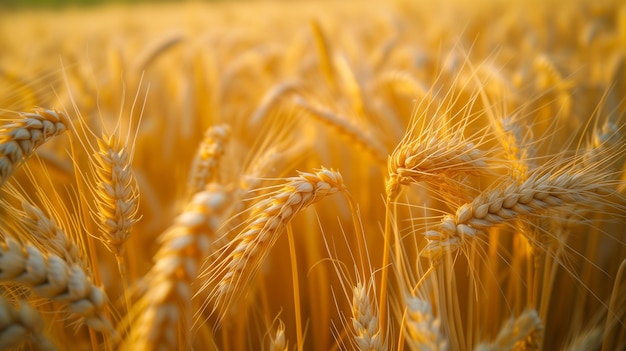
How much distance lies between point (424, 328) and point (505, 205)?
275 millimetres

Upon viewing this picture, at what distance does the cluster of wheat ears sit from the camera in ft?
2.14

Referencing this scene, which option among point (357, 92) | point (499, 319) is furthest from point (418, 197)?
point (357, 92)

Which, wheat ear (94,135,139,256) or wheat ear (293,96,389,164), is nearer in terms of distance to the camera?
wheat ear (94,135,139,256)

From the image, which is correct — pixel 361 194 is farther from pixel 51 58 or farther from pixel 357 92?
pixel 51 58

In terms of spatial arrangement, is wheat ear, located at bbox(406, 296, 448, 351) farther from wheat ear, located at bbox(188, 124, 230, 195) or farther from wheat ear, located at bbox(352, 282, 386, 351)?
wheat ear, located at bbox(188, 124, 230, 195)

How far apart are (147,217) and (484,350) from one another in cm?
154

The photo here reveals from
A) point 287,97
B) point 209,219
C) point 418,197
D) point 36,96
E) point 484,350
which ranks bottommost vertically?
point 484,350

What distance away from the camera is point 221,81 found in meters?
1.99

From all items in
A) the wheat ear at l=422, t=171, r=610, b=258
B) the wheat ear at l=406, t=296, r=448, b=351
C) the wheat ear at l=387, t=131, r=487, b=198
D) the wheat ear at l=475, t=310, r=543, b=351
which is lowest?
the wheat ear at l=475, t=310, r=543, b=351

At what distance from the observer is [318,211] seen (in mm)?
1599

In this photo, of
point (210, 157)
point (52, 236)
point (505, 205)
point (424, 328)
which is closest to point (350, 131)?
point (210, 157)

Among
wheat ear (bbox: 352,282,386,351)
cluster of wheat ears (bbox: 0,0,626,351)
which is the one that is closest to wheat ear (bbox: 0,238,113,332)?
cluster of wheat ears (bbox: 0,0,626,351)

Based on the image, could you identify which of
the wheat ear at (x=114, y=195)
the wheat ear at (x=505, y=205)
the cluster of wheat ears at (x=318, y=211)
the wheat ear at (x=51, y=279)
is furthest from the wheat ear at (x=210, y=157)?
the wheat ear at (x=505, y=205)

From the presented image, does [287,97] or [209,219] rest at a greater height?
[287,97]
